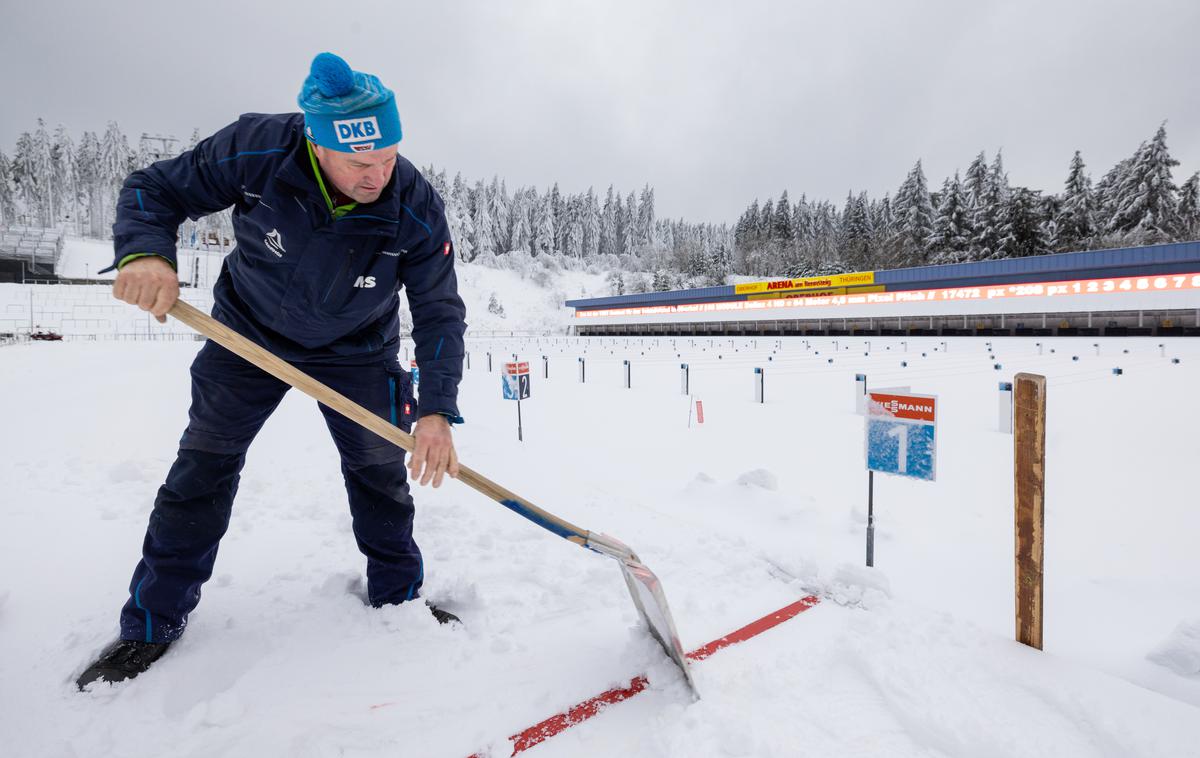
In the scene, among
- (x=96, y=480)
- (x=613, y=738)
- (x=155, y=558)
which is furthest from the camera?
(x=96, y=480)

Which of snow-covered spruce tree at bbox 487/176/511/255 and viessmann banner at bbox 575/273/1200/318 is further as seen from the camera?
snow-covered spruce tree at bbox 487/176/511/255

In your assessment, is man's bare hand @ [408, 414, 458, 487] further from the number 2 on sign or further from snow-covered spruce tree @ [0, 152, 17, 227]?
snow-covered spruce tree @ [0, 152, 17, 227]

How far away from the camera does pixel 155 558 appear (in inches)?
88.4

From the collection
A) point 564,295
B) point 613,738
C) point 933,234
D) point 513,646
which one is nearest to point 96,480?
point 513,646

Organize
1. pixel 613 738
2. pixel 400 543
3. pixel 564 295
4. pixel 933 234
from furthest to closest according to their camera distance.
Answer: pixel 564 295
pixel 933 234
pixel 400 543
pixel 613 738

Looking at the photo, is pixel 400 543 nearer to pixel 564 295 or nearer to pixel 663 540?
pixel 663 540

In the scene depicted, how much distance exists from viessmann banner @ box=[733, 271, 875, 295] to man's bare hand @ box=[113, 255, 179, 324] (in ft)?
135

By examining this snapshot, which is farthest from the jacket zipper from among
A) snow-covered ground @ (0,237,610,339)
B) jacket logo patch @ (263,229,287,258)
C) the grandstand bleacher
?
the grandstand bleacher

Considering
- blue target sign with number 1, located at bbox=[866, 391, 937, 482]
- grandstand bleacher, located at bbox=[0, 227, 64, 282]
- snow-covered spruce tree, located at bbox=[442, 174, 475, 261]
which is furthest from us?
snow-covered spruce tree, located at bbox=[442, 174, 475, 261]

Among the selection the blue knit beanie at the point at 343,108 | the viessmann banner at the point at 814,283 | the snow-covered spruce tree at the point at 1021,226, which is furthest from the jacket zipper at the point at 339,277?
the snow-covered spruce tree at the point at 1021,226

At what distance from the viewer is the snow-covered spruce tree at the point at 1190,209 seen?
4091 centimetres

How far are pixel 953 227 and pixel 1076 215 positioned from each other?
8.30 metres

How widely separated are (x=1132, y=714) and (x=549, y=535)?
9.17 ft

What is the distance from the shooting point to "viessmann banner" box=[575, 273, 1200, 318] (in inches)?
1055
